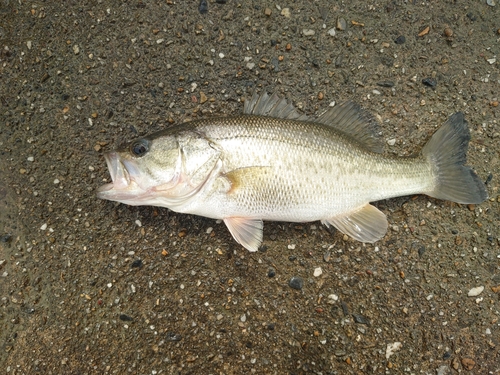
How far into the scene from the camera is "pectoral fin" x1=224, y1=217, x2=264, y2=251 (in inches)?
95.2

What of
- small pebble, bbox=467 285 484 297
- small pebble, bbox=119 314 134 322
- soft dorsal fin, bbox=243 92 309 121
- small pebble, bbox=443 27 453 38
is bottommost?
small pebble, bbox=119 314 134 322

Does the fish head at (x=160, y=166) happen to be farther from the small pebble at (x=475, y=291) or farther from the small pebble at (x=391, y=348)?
the small pebble at (x=475, y=291)

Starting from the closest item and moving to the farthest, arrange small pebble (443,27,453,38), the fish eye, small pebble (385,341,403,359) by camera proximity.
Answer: the fish eye
small pebble (385,341,403,359)
small pebble (443,27,453,38)

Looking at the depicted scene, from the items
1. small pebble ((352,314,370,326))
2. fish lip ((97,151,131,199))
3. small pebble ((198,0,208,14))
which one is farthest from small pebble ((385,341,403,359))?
small pebble ((198,0,208,14))

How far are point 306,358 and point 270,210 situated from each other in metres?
1.08

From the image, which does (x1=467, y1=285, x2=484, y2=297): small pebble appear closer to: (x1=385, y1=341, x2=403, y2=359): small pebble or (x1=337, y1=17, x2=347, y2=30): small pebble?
(x1=385, y1=341, x2=403, y2=359): small pebble

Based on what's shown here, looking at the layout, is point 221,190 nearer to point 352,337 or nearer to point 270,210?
point 270,210

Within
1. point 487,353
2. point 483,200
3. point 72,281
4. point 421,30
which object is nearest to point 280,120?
point 421,30

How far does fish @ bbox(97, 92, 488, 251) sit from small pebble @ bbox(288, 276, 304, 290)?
375 mm

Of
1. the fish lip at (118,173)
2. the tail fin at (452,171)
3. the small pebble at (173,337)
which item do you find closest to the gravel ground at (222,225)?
the small pebble at (173,337)

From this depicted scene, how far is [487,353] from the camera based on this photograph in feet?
8.52

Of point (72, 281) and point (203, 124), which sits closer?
point (203, 124)

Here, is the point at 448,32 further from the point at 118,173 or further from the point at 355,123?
the point at 118,173

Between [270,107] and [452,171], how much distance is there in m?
1.30
